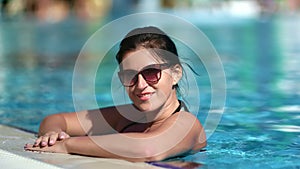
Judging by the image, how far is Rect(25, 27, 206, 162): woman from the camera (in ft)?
6.58

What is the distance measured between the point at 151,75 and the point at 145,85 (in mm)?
41

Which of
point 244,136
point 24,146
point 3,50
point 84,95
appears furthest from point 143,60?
point 3,50

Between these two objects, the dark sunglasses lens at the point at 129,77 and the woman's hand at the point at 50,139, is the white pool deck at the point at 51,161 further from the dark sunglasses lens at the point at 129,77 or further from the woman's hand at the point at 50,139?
the dark sunglasses lens at the point at 129,77

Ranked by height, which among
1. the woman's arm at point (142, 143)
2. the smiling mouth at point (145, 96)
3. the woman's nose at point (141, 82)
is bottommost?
the woman's arm at point (142, 143)

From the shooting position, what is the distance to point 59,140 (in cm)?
214

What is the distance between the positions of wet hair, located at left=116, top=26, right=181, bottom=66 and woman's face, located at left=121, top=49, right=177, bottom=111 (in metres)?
0.02

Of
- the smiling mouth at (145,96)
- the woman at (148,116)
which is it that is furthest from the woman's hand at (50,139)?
the smiling mouth at (145,96)

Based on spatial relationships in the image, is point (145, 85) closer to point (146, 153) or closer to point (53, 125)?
point (146, 153)

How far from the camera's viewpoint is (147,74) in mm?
2068

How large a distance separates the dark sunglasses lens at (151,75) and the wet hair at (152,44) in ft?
0.18

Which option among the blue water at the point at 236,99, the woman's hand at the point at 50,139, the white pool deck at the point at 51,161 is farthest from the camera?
the blue water at the point at 236,99

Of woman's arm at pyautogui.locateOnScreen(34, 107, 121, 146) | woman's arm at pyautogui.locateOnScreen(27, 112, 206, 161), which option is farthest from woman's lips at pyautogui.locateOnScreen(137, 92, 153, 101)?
→ woman's arm at pyautogui.locateOnScreen(34, 107, 121, 146)

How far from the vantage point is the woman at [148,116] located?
2006 millimetres

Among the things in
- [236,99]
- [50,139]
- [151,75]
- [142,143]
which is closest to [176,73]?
[151,75]
